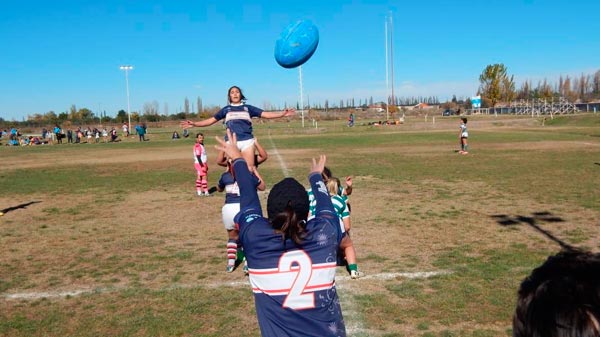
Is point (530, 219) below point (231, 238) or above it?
below

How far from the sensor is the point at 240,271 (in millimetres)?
8078

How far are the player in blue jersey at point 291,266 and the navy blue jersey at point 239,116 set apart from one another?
5673 millimetres

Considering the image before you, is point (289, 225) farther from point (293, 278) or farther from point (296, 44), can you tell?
point (296, 44)

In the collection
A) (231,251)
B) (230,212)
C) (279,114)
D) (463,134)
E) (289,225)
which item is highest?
(279,114)

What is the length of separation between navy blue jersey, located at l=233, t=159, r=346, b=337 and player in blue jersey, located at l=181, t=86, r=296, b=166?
554 centimetres

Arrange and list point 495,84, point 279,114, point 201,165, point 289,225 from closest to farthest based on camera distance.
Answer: point 289,225 → point 279,114 → point 201,165 → point 495,84

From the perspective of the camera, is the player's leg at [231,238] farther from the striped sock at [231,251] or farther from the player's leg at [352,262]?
the player's leg at [352,262]

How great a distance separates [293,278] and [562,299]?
6.30 feet

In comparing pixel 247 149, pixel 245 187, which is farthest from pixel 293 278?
pixel 247 149

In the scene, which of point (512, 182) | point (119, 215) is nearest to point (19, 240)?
point (119, 215)

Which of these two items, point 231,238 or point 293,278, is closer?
point 293,278

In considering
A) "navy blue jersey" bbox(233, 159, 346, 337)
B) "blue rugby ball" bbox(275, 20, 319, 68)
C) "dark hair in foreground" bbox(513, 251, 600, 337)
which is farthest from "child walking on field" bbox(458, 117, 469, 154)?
"dark hair in foreground" bbox(513, 251, 600, 337)

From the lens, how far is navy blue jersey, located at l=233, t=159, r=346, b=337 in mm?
3115

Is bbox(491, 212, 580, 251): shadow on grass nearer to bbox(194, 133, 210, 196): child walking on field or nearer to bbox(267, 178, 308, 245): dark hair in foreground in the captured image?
bbox(267, 178, 308, 245): dark hair in foreground
